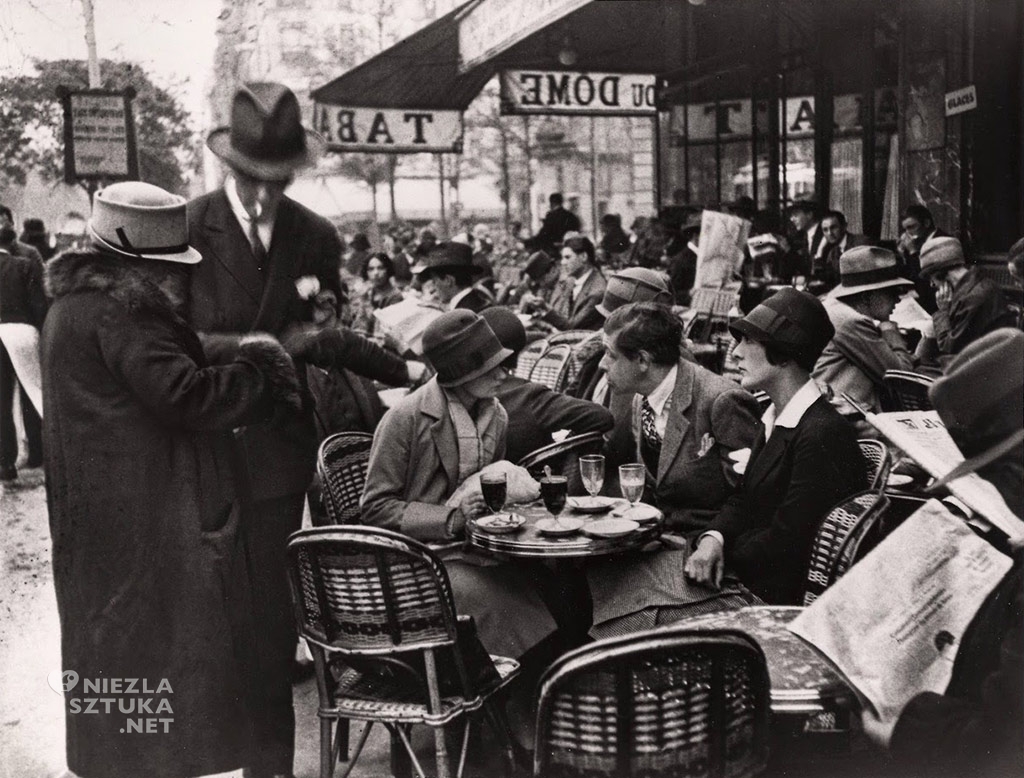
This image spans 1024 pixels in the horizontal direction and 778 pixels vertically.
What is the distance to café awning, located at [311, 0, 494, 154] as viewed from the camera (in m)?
11.9

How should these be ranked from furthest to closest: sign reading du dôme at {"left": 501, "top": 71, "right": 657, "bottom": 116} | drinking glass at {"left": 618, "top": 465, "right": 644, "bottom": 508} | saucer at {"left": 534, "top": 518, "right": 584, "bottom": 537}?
sign reading du dôme at {"left": 501, "top": 71, "right": 657, "bottom": 116} < drinking glass at {"left": 618, "top": 465, "right": 644, "bottom": 508} < saucer at {"left": 534, "top": 518, "right": 584, "bottom": 537}

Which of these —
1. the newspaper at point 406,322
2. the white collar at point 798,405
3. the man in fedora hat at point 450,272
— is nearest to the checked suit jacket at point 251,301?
the white collar at point 798,405

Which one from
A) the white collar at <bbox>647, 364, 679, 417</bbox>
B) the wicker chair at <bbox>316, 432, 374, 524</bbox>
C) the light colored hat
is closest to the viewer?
the white collar at <bbox>647, 364, 679, 417</bbox>

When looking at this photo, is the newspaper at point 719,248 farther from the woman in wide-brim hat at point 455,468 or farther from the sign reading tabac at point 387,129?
the sign reading tabac at point 387,129

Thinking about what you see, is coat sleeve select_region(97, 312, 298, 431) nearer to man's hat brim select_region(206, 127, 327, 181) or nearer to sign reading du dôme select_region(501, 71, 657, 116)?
man's hat brim select_region(206, 127, 327, 181)

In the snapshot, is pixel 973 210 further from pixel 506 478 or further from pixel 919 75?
pixel 506 478

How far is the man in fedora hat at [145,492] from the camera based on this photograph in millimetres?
3316

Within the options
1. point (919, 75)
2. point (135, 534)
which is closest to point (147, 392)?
point (135, 534)

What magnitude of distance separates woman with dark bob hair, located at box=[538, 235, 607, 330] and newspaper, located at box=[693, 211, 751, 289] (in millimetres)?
1297

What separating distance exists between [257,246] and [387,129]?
331 inches

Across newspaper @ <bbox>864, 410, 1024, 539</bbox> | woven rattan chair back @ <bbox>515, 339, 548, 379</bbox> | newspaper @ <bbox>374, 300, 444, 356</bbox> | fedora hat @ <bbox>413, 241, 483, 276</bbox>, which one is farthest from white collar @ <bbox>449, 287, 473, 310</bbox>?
newspaper @ <bbox>864, 410, 1024, 539</bbox>

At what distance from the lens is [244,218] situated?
4.23 metres

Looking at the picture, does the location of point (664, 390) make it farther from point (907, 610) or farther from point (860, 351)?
point (907, 610)

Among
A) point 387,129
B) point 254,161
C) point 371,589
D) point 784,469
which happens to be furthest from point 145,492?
point 387,129
